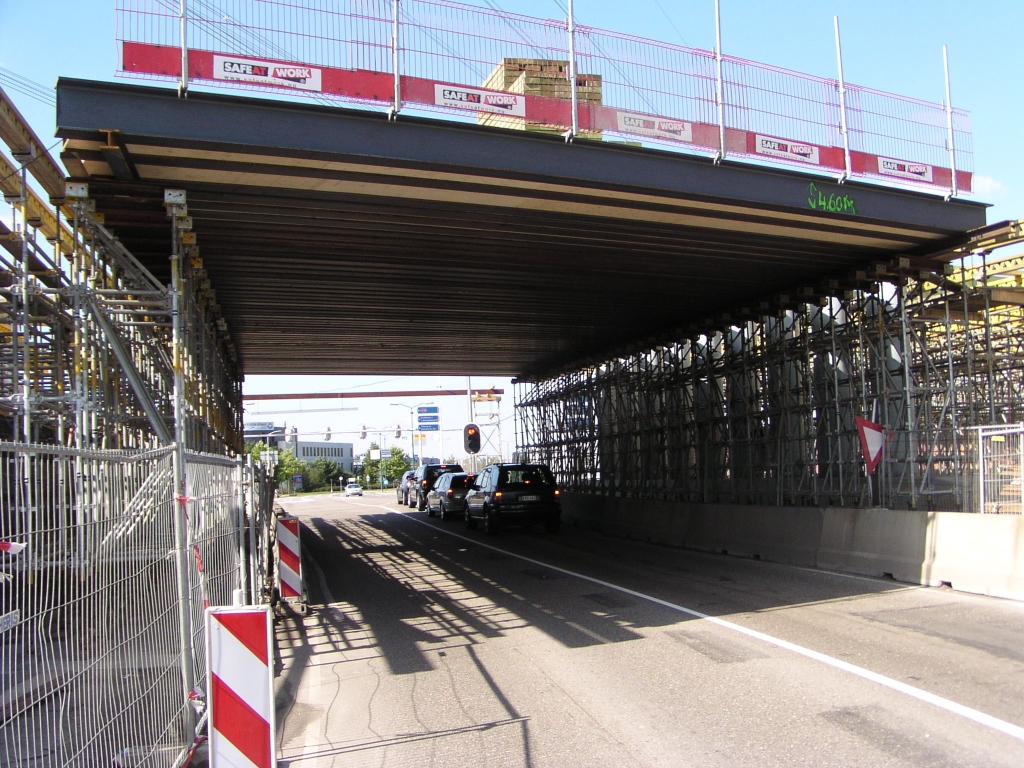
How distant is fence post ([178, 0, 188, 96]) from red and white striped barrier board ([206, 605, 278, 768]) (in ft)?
23.5

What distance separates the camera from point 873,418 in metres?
16.0

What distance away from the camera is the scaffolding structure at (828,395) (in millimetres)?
15461

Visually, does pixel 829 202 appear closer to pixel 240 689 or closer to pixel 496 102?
pixel 496 102

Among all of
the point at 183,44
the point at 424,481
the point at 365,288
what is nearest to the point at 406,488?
the point at 424,481

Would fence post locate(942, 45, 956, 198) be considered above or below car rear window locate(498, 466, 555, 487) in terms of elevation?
above

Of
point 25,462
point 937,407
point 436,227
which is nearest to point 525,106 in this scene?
point 436,227

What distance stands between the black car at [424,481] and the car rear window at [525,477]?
1361 centimetres

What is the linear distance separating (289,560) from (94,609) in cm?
786

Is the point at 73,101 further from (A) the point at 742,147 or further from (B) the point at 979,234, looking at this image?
(B) the point at 979,234

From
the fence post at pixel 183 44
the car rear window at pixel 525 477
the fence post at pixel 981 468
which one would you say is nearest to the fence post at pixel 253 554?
the fence post at pixel 183 44

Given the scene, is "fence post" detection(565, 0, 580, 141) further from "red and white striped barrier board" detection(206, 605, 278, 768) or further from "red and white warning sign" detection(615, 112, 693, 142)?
"red and white striped barrier board" detection(206, 605, 278, 768)

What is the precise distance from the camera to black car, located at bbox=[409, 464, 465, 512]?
123 ft

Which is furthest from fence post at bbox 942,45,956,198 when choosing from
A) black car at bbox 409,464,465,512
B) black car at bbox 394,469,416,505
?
black car at bbox 394,469,416,505

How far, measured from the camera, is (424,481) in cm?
3834
